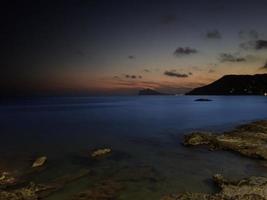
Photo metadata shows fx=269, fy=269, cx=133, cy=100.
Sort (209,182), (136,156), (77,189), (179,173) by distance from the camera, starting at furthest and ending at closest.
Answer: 1. (136,156)
2. (179,173)
3. (209,182)
4. (77,189)

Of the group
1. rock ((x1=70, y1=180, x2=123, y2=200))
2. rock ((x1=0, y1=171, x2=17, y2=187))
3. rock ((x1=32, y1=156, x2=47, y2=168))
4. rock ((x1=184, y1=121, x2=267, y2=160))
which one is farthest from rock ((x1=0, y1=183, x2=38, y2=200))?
rock ((x1=184, y1=121, x2=267, y2=160))

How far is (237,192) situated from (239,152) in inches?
422

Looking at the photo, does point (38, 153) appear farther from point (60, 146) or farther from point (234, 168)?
point (234, 168)

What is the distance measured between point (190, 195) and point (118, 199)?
12.9 feet

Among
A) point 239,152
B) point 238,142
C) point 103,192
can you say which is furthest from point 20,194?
point 238,142

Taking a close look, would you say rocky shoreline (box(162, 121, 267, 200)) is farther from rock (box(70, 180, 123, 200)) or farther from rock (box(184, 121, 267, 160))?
rock (box(70, 180, 123, 200))

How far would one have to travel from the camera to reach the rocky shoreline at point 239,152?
14.2m

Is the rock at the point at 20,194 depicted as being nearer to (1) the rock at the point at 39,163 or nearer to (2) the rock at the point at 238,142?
(1) the rock at the point at 39,163

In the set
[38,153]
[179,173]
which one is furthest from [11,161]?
[179,173]

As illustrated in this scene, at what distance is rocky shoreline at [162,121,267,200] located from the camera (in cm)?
1421

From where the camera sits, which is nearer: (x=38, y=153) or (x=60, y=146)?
(x=38, y=153)

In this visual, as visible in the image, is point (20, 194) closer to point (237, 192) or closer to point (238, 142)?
point (237, 192)

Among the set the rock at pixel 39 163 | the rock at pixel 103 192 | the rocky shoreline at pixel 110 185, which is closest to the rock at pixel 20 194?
the rocky shoreline at pixel 110 185

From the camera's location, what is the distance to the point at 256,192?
47.2 feet
